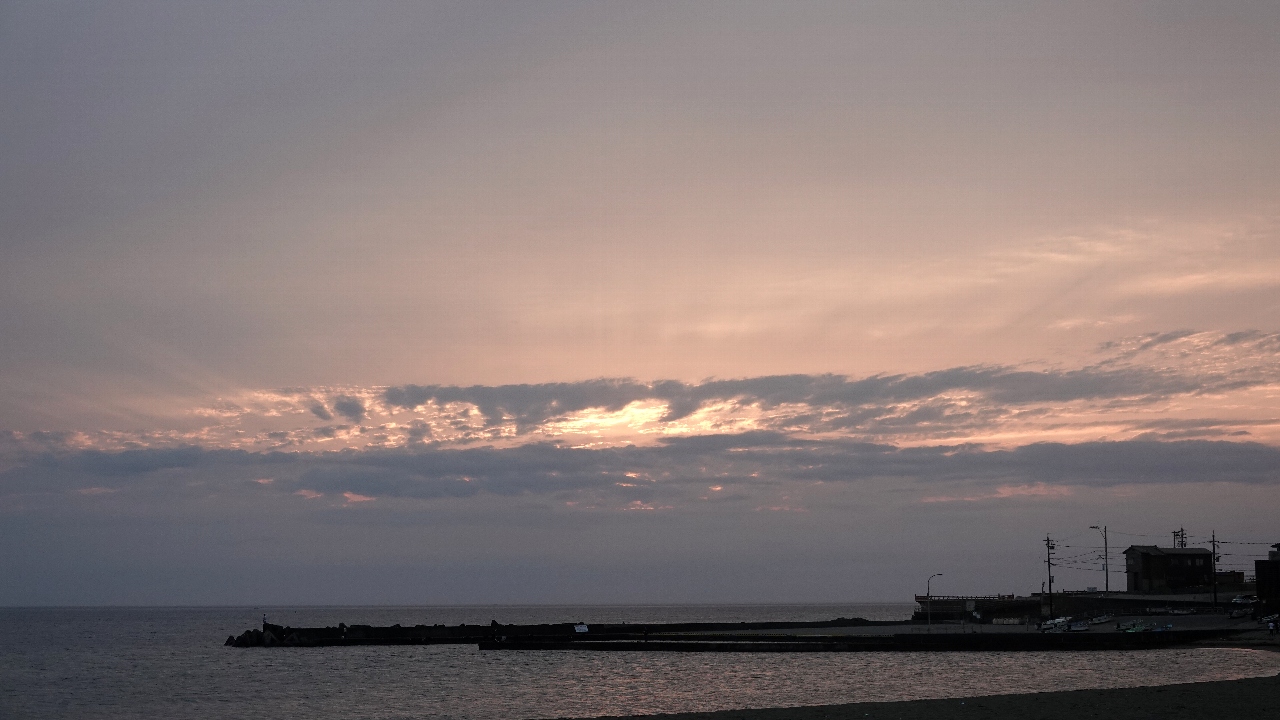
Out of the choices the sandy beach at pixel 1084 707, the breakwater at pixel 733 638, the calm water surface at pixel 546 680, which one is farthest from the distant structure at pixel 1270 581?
the sandy beach at pixel 1084 707

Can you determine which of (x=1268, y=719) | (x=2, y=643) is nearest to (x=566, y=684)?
(x=1268, y=719)

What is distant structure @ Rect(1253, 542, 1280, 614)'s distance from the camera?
97.6 meters

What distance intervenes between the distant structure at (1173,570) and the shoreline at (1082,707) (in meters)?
106

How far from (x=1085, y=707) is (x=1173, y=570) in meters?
118

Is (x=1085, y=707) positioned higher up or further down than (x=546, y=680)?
higher up

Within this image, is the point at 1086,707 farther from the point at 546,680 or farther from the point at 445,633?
the point at 445,633

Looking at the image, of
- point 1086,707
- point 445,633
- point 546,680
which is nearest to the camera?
point 1086,707

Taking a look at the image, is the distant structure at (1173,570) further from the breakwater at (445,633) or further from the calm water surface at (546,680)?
the calm water surface at (546,680)

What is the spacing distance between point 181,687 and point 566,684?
93.4 feet

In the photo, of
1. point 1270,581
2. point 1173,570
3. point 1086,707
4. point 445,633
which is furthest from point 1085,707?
point 1173,570

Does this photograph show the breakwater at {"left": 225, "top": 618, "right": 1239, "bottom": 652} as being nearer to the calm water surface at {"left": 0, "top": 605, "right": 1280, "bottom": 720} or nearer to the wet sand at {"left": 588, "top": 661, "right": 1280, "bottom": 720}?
the calm water surface at {"left": 0, "top": 605, "right": 1280, "bottom": 720}

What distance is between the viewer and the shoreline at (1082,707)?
118 ft

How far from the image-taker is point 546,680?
71688 mm

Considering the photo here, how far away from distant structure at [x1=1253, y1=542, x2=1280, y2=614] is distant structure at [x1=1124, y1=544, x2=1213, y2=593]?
41.2m
